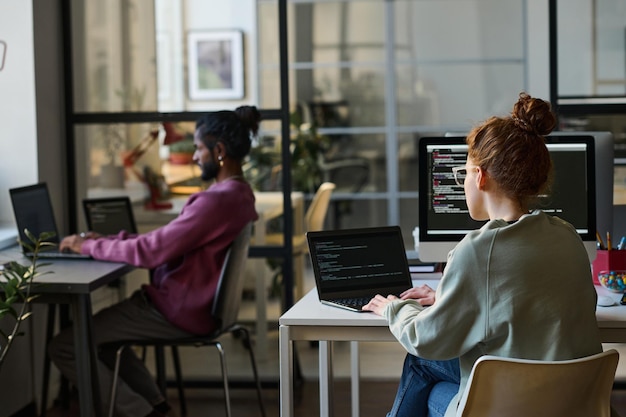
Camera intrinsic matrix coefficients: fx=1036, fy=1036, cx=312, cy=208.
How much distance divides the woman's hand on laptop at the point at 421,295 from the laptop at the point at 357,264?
0.30 ft

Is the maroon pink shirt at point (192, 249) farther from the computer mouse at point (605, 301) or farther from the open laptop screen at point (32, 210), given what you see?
the computer mouse at point (605, 301)

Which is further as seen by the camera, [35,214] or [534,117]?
[35,214]

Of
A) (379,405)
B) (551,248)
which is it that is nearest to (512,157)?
(551,248)

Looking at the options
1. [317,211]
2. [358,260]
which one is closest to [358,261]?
[358,260]

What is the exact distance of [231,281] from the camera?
3.62 m

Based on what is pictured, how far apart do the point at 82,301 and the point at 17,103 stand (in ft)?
4.07

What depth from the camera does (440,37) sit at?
23.8ft

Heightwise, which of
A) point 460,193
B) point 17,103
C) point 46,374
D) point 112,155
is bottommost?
point 46,374

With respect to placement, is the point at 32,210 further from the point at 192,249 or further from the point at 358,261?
the point at 358,261

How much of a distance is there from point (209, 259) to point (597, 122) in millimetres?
1834

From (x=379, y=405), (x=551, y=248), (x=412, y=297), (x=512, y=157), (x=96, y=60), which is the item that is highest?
(x=96, y=60)

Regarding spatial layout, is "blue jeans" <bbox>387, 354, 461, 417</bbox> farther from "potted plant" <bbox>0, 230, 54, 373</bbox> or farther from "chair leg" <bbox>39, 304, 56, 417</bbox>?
"chair leg" <bbox>39, 304, 56, 417</bbox>

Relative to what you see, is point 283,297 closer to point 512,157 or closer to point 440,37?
point 512,157

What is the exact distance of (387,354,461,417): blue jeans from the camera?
2578mm
